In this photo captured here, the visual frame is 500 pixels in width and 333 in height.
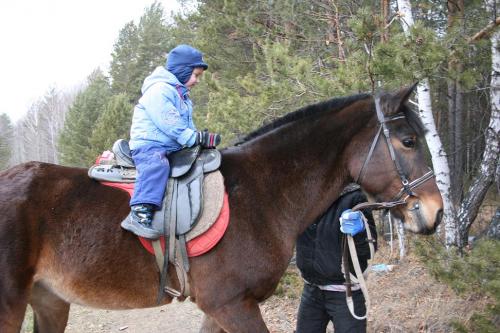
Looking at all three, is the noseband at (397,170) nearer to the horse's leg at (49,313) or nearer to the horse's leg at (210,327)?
the horse's leg at (210,327)

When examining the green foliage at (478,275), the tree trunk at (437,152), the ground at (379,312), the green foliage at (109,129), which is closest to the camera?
the green foliage at (478,275)

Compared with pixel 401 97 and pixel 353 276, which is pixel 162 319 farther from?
pixel 401 97

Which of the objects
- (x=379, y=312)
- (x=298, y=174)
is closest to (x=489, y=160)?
(x=379, y=312)

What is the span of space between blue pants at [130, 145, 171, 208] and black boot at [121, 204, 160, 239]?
1.5 inches

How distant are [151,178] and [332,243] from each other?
1.42 meters

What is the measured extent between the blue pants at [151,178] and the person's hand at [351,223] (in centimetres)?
124

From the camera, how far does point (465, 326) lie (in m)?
3.57

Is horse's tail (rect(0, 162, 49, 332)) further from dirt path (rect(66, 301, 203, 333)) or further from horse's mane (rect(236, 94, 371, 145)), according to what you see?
dirt path (rect(66, 301, 203, 333))

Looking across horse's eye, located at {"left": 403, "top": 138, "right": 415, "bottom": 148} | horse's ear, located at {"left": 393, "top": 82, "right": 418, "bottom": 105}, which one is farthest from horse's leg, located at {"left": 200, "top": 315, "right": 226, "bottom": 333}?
horse's ear, located at {"left": 393, "top": 82, "right": 418, "bottom": 105}

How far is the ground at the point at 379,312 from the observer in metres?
4.82

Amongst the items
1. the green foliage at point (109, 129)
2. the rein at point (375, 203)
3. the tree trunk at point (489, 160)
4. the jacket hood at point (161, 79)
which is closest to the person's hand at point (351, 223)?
the rein at point (375, 203)

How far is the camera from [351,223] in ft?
9.60

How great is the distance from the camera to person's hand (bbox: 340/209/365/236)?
2922 millimetres

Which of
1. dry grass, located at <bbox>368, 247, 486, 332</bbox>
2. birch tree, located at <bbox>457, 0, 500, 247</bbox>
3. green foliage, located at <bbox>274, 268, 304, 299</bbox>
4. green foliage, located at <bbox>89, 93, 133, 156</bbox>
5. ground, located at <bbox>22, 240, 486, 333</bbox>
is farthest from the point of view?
green foliage, located at <bbox>89, 93, 133, 156</bbox>
